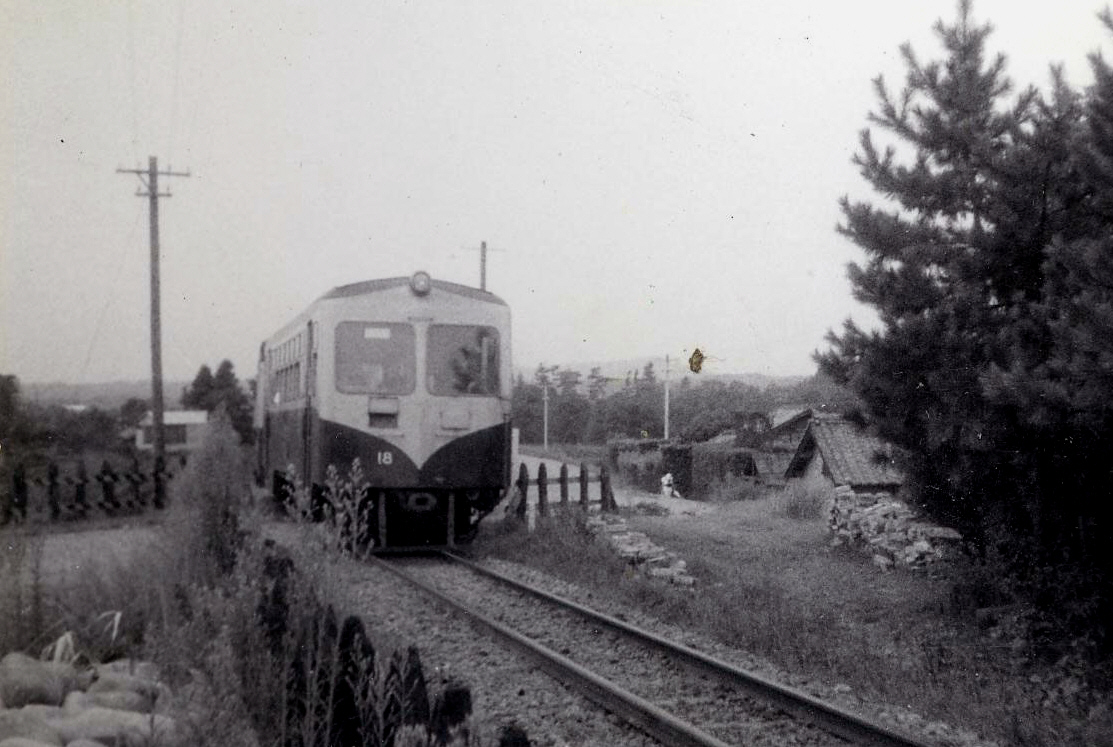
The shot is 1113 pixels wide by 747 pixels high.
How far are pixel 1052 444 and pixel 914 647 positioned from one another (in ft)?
6.13

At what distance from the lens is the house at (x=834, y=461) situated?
1748 centimetres

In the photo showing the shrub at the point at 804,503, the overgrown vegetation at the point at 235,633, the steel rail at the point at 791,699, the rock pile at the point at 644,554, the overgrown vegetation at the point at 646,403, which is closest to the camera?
the overgrown vegetation at the point at 235,633

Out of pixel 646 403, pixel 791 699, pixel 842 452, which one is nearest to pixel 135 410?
pixel 646 403

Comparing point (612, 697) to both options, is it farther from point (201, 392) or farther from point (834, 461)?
point (201, 392)

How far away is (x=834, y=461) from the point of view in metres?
18.6

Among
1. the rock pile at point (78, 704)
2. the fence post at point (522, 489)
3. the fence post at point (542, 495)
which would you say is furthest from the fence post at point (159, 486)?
the rock pile at point (78, 704)

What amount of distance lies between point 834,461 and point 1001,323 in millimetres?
11673

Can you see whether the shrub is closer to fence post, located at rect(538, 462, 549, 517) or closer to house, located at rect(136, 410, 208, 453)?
fence post, located at rect(538, 462, 549, 517)

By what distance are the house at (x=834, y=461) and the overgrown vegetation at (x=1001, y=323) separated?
25.2ft

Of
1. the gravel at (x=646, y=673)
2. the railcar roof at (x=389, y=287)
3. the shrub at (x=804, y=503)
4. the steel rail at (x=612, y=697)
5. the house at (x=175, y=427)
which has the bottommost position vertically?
the gravel at (x=646, y=673)

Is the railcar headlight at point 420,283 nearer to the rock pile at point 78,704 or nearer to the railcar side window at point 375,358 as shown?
the railcar side window at point 375,358

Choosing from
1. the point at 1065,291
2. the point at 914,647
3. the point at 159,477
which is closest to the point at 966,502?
the point at 914,647

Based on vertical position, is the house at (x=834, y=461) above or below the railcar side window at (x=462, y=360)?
below

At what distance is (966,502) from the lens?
325 inches
